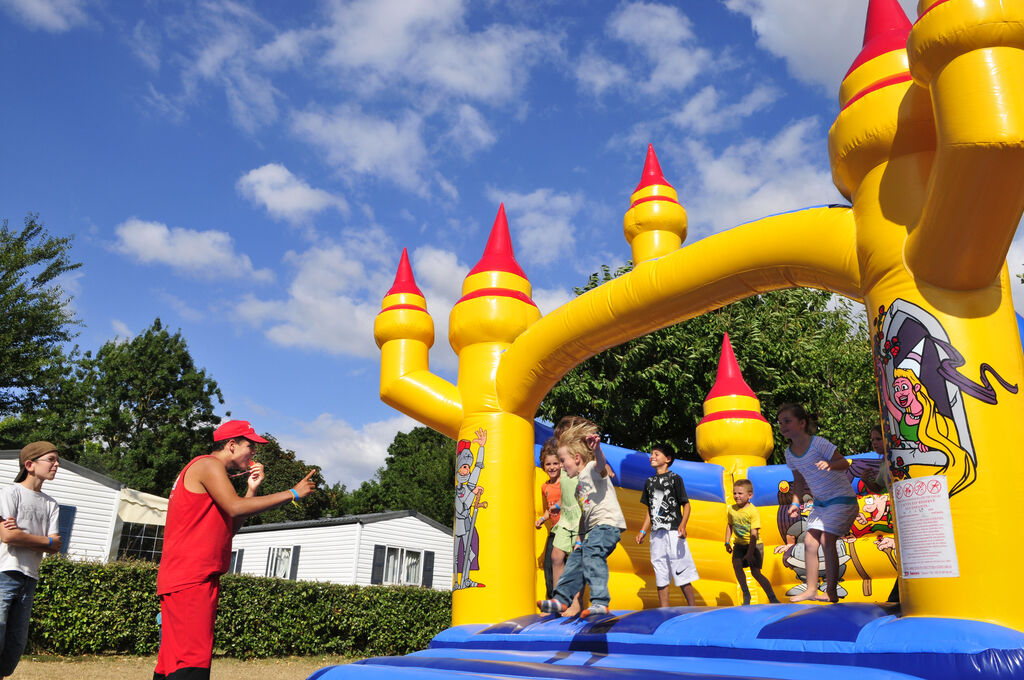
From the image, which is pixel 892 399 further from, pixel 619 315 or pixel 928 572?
pixel 619 315

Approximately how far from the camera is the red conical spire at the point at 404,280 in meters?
8.44

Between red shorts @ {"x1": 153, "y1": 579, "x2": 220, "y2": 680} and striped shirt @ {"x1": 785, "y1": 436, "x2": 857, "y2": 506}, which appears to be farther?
striped shirt @ {"x1": 785, "y1": 436, "x2": 857, "y2": 506}

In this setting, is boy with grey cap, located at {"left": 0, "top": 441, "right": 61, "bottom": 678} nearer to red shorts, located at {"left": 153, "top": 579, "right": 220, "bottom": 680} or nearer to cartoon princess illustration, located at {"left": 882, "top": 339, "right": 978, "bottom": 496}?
red shorts, located at {"left": 153, "top": 579, "right": 220, "bottom": 680}

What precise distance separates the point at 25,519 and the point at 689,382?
544 inches

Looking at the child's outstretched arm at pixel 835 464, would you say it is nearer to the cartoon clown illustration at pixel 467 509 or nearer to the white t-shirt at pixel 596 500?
the white t-shirt at pixel 596 500

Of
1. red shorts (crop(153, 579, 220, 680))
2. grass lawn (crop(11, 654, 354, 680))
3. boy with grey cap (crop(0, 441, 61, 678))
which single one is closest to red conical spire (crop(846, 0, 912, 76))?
red shorts (crop(153, 579, 220, 680))

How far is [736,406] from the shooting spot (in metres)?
9.02

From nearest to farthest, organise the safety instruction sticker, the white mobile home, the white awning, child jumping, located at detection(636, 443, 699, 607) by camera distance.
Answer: the safety instruction sticker
child jumping, located at detection(636, 443, 699, 607)
the white awning
the white mobile home

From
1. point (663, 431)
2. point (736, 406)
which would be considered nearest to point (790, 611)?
point (736, 406)

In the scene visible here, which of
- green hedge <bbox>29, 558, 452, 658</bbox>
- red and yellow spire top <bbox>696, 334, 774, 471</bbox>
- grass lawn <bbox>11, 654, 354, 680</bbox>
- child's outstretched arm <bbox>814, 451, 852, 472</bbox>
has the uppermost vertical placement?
red and yellow spire top <bbox>696, 334, 774, 471</bbox>

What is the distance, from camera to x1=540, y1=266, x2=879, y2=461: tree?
16.0m

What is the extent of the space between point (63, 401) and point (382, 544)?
1901cm

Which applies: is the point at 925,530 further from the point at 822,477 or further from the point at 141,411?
the point at 141,411

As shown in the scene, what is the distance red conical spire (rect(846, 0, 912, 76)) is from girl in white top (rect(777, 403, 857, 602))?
7.47 ft
